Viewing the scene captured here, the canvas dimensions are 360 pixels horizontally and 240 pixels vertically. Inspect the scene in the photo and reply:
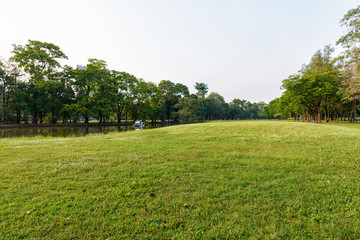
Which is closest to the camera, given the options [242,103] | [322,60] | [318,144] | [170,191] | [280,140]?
[170,191]

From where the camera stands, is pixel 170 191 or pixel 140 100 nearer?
pixel 170 191

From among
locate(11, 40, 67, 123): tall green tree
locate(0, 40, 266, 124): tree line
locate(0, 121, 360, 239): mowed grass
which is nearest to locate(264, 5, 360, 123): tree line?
locate(0, 121, 360, 239): mowed grass

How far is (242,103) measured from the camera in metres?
83.2

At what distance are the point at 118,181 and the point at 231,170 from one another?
10.8 feet

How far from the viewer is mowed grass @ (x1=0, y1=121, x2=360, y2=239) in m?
2.24

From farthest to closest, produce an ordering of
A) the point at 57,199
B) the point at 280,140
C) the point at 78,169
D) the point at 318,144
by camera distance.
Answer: the point at 280,140, the point at 318,144, the point at 78,169, the point at 57,199

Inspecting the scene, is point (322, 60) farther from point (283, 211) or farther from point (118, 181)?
point (118, 181)

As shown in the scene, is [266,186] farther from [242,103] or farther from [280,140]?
[242,103]

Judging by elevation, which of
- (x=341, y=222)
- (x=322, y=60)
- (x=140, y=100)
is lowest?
(x=341, y=222)

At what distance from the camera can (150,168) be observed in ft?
15.1

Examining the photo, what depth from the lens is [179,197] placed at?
3070mm

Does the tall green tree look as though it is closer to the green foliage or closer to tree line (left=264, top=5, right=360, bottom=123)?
the green foliage

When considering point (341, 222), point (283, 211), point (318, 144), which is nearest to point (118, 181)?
point (283, 211)

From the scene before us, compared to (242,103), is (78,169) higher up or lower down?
lower down
